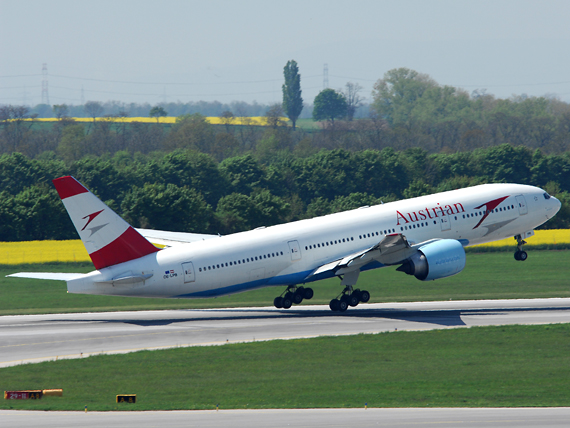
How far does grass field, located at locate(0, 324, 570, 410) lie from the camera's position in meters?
28.5

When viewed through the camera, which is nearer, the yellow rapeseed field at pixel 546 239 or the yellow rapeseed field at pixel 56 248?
the yellow rapeseed field at pixel 56 248

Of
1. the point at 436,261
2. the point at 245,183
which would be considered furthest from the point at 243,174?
the point at 436,261

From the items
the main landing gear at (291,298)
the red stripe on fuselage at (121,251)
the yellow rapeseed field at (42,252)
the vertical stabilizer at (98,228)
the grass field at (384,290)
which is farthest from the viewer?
the yellow rapeseed field at (42,252)

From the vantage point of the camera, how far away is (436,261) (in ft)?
159

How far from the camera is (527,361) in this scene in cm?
3512

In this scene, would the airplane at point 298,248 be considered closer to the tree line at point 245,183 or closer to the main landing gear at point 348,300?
the main landing gear at point 348,300

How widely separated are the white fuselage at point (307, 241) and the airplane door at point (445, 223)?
70 millimetres

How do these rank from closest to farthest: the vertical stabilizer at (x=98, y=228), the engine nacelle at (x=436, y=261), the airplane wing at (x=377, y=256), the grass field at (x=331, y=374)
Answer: the grass field at (x=331, y=374), the vertical stabilizer at (x=98, y=228), the airplane wing at (x=377, y=256), the engine nacelle at (x=436, y=261)

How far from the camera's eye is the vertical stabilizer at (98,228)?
43.6 meters

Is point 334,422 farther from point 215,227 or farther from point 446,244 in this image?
point 215,227

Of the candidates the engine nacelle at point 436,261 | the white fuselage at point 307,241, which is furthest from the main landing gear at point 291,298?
the engine nacelle at point 436,261

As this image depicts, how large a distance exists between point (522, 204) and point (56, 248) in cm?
5502

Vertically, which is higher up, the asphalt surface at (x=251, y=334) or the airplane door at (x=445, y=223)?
the airplane door at (x=445, y=223)

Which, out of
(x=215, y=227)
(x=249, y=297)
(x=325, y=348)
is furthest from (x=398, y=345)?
(x=215, y=227)
